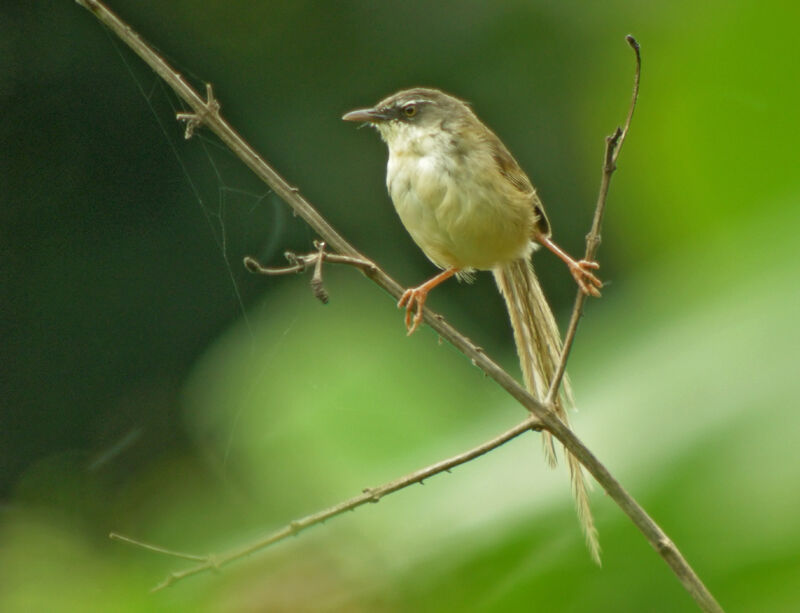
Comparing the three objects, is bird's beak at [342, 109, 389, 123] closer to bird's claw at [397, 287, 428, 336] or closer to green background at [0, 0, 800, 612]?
green background at [0, 0, 800, 612]

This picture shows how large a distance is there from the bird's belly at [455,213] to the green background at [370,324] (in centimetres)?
27

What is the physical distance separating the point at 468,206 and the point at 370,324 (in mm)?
404

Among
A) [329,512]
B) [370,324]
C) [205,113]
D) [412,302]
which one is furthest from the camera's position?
[370,324]

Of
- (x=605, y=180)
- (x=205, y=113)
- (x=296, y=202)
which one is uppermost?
(x=205, y=113)

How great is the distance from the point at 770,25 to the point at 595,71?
3.67 metres

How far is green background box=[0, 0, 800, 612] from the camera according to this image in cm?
124

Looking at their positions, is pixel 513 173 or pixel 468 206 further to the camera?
pixel 513 173

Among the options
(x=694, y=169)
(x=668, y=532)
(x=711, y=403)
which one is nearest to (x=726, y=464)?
(x=668, y=532)

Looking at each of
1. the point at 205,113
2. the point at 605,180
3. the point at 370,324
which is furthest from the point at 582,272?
the point at 205,113

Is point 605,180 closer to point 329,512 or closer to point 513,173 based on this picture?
point 329,512

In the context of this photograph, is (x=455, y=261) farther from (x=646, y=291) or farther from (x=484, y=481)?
(x=484, y=481)

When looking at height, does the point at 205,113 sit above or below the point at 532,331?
above

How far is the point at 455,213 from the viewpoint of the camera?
2.31 meters

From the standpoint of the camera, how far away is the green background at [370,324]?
124 centimetres
